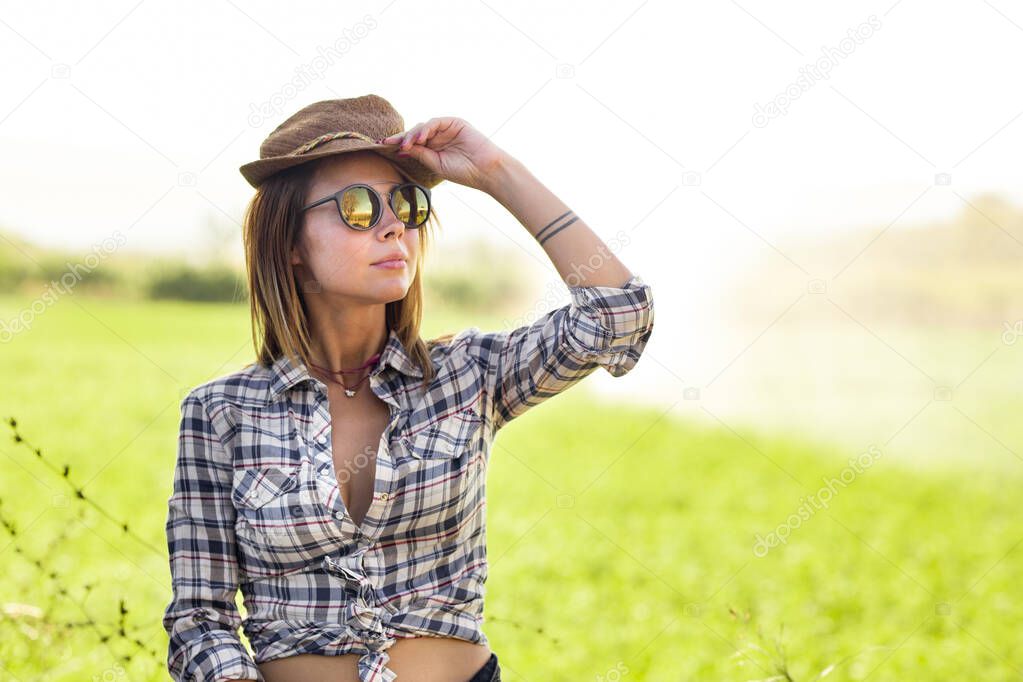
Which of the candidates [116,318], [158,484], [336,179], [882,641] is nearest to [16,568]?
[158,484]

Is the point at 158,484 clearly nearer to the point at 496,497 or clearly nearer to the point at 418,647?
the point at 496,497

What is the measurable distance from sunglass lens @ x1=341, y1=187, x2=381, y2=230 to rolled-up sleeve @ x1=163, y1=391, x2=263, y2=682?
529mm

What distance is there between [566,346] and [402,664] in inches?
30.1

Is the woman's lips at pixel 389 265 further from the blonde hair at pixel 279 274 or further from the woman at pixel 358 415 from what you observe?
the blonde hair at pixel 279 274

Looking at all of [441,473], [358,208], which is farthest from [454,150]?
[441,473]

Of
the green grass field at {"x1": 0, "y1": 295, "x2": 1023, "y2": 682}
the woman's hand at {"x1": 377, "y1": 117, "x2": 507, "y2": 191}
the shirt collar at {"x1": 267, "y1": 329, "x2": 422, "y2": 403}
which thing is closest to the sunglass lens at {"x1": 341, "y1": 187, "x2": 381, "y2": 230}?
the woman's hand at {"x1": 377, "y1": 117, "x2": 507, "y2": 191}

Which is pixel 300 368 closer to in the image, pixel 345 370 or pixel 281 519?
pixel 345 370

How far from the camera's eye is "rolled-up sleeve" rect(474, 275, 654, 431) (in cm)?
203

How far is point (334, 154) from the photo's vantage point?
85.5 inches

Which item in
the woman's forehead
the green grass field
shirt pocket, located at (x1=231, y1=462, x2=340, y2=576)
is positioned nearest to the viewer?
shirt pocket, located at (x1=231, y1=462, x2=340, y2=576)

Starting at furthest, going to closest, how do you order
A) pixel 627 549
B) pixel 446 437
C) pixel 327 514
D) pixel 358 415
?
1. pixel 627 549
2. pixel 358 415
3. pixel 446 437
4. pixel 327 514

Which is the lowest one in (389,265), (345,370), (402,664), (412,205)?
(402,664)

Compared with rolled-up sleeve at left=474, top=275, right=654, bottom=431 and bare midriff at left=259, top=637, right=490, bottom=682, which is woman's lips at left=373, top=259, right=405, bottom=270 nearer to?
rolled-up sleeve at left=474, top=275, right=654, bottom=431

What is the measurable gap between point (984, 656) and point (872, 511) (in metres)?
3.37
